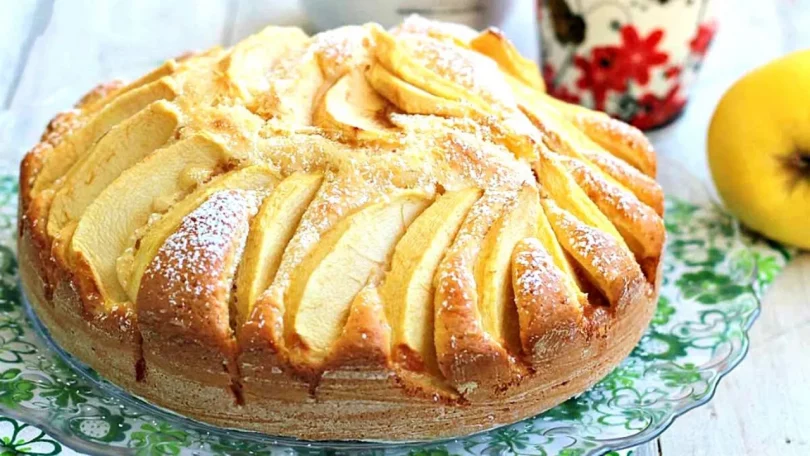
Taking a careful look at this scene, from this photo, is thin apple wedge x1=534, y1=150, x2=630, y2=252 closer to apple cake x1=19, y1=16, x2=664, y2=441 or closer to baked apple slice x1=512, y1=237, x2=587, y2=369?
apple cake x1=19, y1=16, x2=664, y2=441

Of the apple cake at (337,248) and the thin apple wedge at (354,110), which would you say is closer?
the apple cake at (337,248)

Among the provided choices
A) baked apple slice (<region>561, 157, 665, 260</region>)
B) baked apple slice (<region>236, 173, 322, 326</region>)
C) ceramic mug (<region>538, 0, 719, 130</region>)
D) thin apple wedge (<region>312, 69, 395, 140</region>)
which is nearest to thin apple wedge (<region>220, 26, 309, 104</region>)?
thin apple wedge (<region>312, 69, 395, 140</region>)

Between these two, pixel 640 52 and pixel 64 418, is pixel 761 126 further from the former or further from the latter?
pixel 64 418

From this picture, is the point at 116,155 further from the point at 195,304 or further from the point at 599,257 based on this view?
the point at 599,257

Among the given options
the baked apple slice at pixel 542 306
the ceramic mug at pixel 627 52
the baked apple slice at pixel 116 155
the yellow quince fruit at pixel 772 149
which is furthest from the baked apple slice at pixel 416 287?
the ceramic mug at pixel 627 52

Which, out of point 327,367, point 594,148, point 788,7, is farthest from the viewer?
point 788,7

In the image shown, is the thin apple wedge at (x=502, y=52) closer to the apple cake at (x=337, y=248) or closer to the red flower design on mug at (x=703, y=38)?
the apple cake at (x=337, y=248)

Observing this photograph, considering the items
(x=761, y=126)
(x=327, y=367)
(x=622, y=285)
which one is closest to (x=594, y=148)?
(x=622, y=285)

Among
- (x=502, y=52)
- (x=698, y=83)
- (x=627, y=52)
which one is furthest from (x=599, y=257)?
(x=698, y=83)
